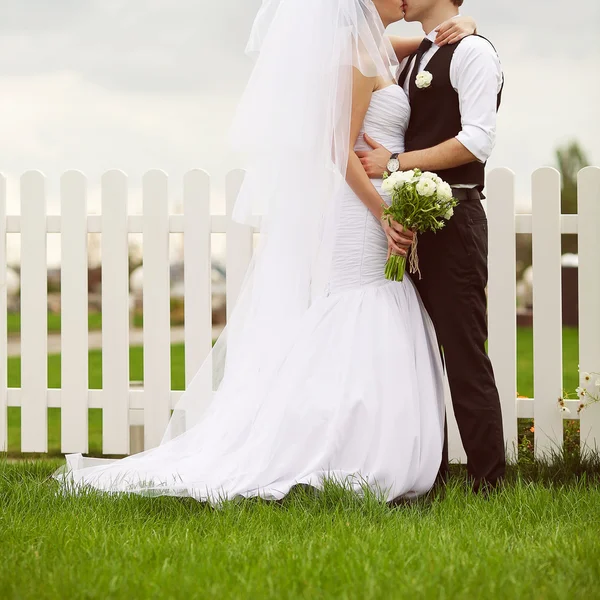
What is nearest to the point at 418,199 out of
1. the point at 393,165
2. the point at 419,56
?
the point at 393,165

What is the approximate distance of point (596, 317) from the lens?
4539 millimetres

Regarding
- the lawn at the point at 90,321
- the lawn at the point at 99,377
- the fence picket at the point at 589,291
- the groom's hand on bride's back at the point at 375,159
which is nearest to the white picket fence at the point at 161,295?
the fence picket at the point at 589,291

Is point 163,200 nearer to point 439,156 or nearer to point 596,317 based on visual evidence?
point 439,156

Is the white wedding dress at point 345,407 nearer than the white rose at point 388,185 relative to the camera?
No

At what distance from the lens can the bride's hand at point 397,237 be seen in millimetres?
3311

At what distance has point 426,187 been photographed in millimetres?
3119

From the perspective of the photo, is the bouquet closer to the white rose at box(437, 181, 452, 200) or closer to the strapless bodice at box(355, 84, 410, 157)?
the white rose at box(437, 181, 452, 200)

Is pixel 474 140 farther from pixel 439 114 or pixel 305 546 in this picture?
pixel 305 546

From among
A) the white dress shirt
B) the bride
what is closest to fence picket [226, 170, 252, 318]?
the bride

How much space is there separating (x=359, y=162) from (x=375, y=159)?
0.07 metres

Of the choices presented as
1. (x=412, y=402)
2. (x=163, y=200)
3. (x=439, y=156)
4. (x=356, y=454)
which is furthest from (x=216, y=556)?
(x=163, y=200)

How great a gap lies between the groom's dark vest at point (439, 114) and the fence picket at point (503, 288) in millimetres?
1062

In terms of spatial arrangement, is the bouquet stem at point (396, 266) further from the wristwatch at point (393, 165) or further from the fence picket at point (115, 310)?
the fence picket at point (115, 310)

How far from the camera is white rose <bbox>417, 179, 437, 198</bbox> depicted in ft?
10.2
